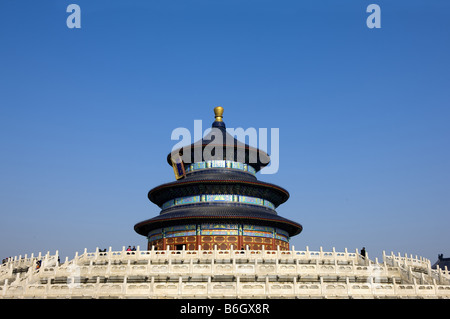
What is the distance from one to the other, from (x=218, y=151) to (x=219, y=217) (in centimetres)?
1047

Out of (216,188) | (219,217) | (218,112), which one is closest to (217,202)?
(216,188)

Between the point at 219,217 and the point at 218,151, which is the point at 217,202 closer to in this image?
the point at 219,217

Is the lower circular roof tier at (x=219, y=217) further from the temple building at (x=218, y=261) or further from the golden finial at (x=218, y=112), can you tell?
the golden finial at (x=218, y=112)

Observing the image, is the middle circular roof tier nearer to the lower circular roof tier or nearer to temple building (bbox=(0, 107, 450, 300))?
temple building (bbox=(0, 107, 450, 300))

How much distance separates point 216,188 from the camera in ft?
136

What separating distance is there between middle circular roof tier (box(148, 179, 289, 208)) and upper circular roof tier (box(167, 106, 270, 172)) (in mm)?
3619

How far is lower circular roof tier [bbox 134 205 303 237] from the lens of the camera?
1467 inches

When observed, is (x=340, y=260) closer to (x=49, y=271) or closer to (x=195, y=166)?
(x=49, y=271)

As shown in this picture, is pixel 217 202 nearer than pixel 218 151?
Yes

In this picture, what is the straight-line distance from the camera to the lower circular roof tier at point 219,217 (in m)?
37.2

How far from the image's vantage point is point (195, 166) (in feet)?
150

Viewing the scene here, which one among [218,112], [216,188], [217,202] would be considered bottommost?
[217,202]

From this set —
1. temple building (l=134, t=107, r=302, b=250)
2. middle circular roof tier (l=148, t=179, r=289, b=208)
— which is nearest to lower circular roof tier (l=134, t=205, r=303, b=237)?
temple building (l=134, t=107, r=302, b=250)
